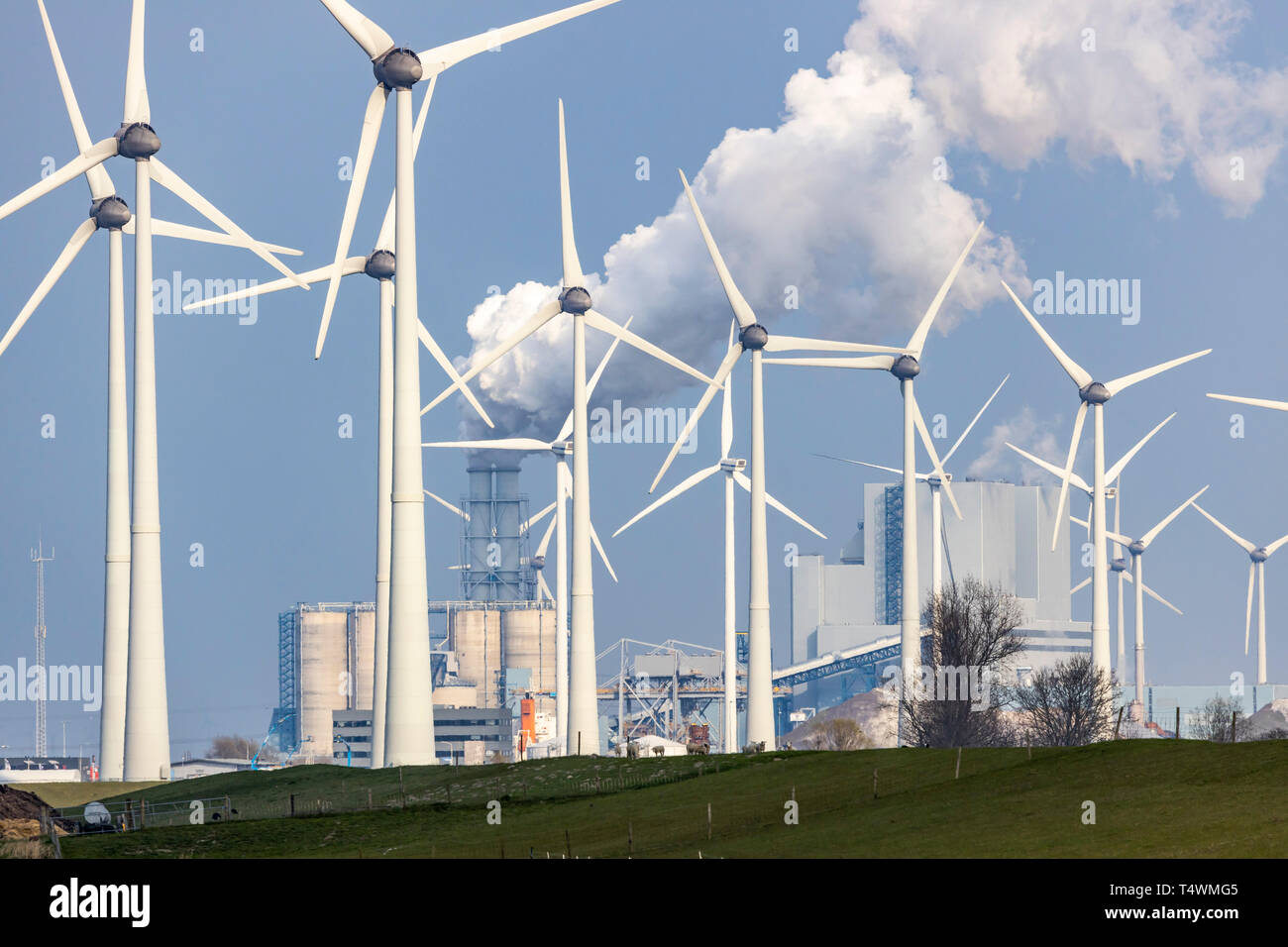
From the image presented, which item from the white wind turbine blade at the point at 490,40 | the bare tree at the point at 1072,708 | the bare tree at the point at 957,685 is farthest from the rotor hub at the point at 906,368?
the white wind turbine blade at the point at 490,40

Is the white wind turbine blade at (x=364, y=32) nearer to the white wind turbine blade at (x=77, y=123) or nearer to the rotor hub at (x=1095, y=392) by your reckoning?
the white wind turbine blade at (x=77, y=123)

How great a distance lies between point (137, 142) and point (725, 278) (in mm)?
43897

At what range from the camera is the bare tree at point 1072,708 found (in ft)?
465

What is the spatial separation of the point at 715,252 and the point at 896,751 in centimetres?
5541

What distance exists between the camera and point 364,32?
299 feet

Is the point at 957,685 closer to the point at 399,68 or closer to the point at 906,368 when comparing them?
the point at 906,368

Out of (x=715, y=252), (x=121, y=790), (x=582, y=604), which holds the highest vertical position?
→ (x=715, y=252)

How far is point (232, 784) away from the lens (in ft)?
318

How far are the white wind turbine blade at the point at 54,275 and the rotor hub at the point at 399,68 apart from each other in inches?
1090
